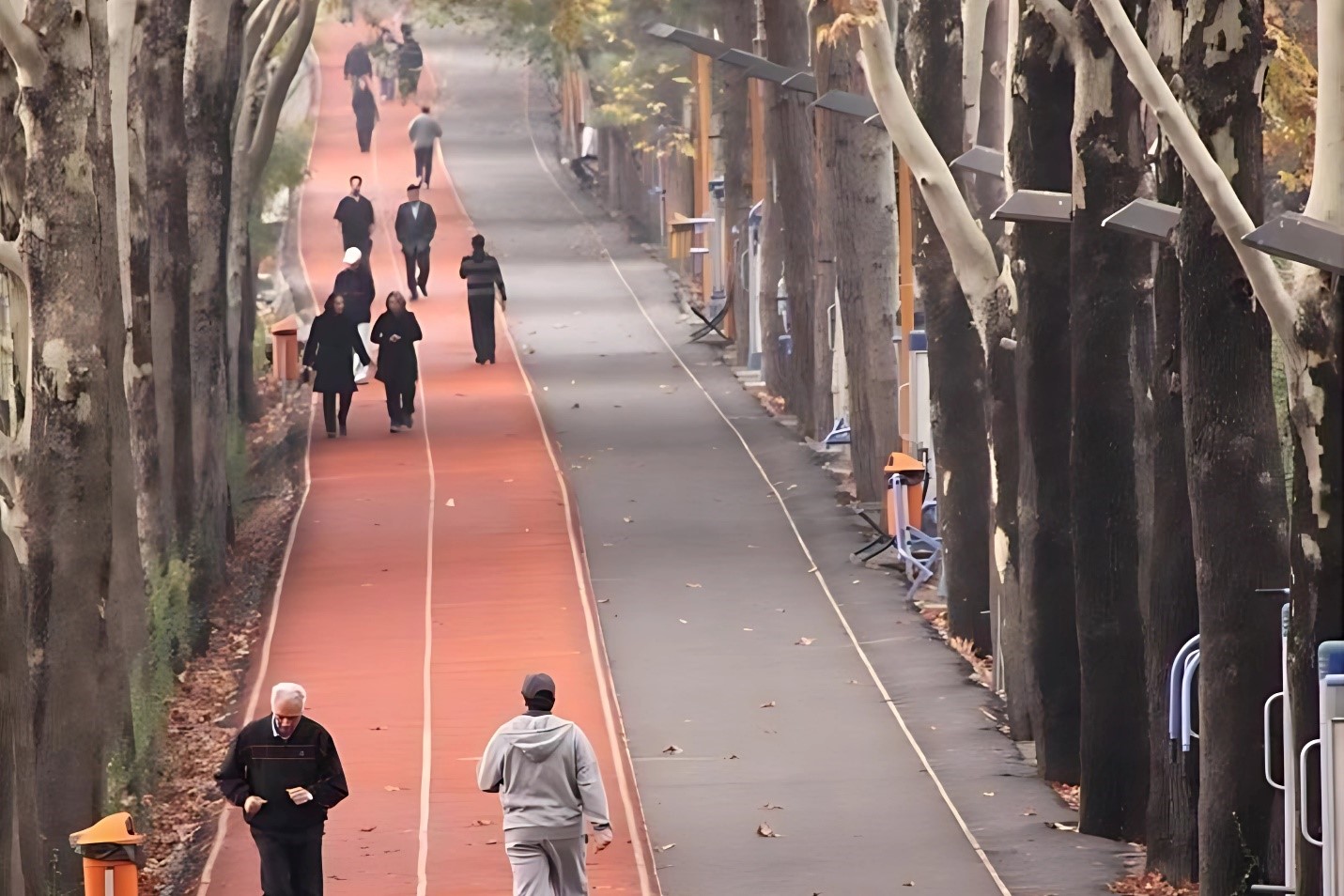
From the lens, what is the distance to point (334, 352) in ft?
105

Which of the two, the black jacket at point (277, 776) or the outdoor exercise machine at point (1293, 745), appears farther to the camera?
the black jacket at point (277, 776)

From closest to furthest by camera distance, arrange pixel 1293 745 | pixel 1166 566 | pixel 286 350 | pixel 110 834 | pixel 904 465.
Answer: pixel 110 834
pixel 1293 745
pixel 1166 566
pixel 904 465
pixel 286 350

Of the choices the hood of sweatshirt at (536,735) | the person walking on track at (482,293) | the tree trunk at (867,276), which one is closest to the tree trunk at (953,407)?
the tree trunk at (867,276)

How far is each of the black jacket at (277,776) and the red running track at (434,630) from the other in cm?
251

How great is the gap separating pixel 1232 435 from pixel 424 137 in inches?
1794

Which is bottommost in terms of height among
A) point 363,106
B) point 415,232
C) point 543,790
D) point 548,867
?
point 548,867

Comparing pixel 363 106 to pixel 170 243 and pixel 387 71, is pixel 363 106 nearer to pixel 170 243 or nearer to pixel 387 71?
pixel 387 71

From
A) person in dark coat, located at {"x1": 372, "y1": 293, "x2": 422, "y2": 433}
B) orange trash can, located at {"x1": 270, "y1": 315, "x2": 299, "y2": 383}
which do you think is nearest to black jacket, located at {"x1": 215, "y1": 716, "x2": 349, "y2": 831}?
person in dark coat, located at {"x1": 372, "y1": 293, "x2": 422, "y2": 433}

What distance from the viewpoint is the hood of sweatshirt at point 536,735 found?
44.1 feet

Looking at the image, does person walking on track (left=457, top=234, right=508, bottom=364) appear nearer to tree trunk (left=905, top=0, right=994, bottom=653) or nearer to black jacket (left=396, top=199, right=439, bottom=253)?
black jacket (left=396, top=199, right=439, bottom=253)

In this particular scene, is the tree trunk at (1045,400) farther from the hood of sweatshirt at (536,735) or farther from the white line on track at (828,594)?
the hood of sweatshirt at (536,735)

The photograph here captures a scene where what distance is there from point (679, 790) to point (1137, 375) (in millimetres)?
4164

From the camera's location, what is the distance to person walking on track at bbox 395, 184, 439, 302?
4344 cm

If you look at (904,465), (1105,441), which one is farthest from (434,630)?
(1105,441)
